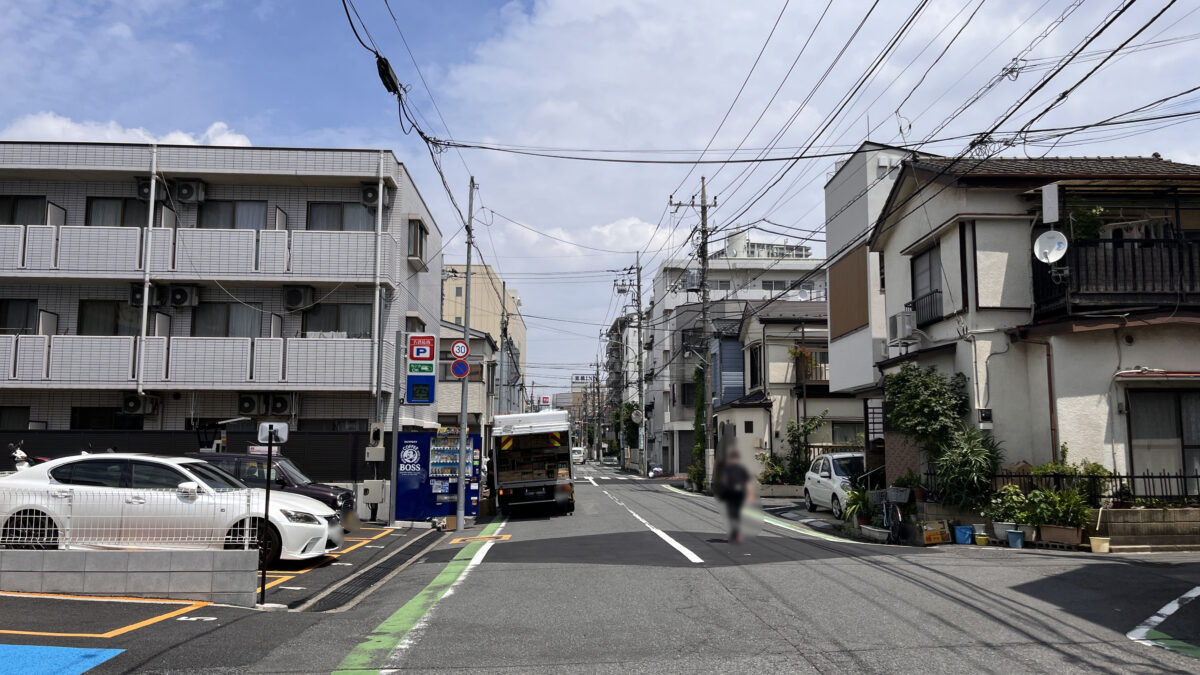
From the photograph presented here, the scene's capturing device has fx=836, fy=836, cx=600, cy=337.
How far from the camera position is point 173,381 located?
24.1 metres

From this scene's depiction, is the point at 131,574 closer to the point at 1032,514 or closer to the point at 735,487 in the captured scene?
the point at 735,487

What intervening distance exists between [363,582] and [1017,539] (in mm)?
11516

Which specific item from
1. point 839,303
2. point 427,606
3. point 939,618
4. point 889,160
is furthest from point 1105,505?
point 889,160

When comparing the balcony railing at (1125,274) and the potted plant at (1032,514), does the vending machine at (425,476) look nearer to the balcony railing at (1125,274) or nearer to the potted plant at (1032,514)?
the potted plant at (1032,514)

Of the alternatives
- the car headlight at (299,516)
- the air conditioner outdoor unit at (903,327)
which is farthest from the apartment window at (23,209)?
the air conditioner outdoor unit at (903,327)

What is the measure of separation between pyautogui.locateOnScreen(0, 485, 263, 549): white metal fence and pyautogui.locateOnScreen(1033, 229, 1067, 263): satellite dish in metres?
14.9

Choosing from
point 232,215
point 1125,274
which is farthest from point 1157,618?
point 232,215

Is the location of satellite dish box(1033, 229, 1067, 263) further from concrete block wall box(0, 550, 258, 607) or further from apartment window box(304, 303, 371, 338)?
apartment window box(304, 303, 371, 338)

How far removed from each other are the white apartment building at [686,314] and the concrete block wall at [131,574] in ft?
122

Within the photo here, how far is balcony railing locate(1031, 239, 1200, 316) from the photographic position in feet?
55.0

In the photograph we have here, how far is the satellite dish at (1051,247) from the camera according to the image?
16.3 meters

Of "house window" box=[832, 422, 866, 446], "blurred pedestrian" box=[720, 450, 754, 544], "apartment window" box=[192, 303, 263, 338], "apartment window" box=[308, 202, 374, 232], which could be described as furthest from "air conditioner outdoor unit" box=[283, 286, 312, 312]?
"blurred pedestrian" box=[720, 450, 754, 544]

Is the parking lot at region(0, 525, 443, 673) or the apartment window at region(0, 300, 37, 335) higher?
the apartment window at region(0, 300, 37, 335)

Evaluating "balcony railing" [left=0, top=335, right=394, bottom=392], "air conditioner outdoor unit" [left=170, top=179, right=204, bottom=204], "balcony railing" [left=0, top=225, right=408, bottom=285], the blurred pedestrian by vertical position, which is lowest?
the blurred pedestrian
